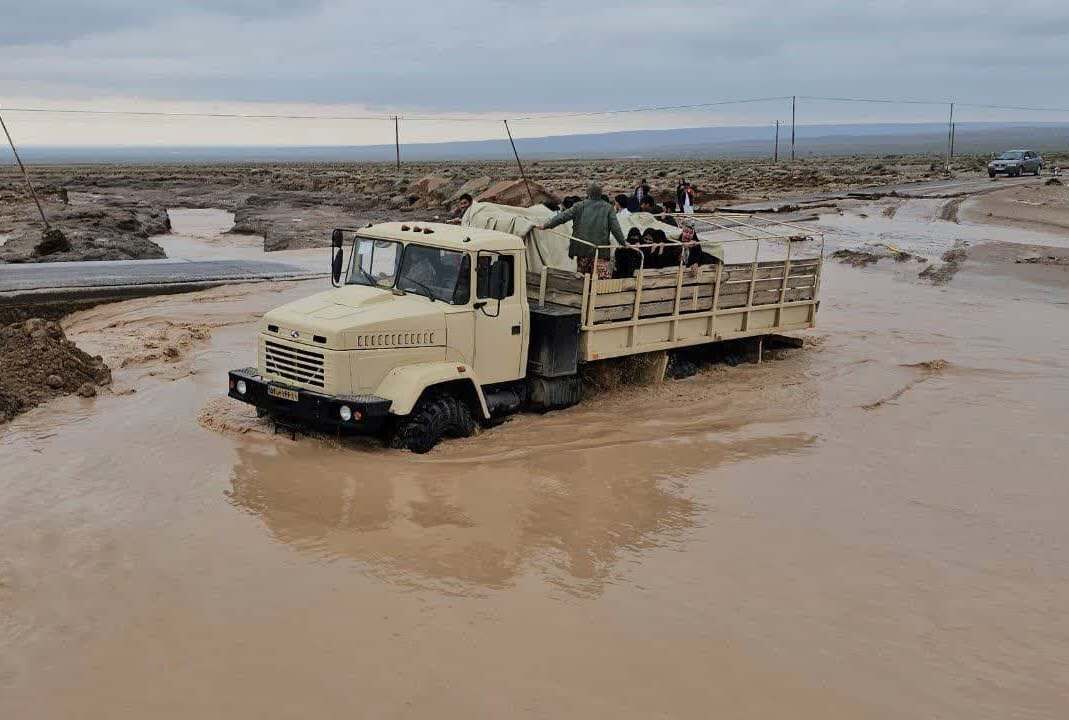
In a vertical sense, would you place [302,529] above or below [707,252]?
below

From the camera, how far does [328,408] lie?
882 cm

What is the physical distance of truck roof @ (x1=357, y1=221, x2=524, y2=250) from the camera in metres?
9.64

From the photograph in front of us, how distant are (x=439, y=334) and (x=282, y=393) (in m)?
1.49

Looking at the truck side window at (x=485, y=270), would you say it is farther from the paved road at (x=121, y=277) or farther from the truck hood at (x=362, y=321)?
the paved road at (x=121, y=277)

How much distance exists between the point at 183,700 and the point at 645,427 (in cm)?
620

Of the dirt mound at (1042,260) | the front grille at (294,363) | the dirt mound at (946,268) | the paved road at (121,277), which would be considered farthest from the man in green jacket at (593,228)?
the dirt mound at (1042,260)

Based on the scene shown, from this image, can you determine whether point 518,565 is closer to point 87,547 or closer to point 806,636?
point 806,636

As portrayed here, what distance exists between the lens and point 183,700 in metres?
5.52

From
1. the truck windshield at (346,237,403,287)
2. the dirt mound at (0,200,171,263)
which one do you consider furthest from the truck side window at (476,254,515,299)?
the dirt mound at (0,200,171,263)

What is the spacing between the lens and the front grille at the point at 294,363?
8.99 metres

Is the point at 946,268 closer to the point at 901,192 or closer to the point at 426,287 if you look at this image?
the point at 426,287

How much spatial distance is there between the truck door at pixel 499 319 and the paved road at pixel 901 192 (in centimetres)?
2369

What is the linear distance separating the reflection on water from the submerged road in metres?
24.7

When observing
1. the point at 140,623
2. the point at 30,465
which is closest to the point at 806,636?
the point at 140,623
